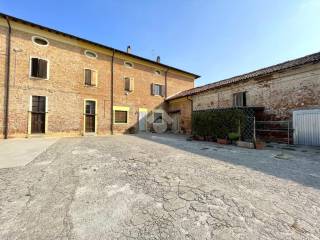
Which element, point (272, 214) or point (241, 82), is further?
point (241, 82)

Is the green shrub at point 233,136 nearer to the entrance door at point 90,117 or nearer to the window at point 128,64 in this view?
the entrance door at point 90,117

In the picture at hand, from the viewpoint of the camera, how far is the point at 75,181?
11.1 ft

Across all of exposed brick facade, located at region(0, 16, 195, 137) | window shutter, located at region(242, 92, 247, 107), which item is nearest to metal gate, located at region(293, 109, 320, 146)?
window shutter, located at region(242, 92, 247, 107)

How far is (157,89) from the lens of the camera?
17.4 m

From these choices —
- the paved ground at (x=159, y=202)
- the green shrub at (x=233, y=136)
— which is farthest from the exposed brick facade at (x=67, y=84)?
the green shrub at (x=233, y=136)

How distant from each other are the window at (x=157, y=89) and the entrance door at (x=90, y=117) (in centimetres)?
620

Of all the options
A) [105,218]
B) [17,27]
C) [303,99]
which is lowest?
[105,218]

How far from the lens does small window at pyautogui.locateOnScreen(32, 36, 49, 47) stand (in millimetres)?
11141

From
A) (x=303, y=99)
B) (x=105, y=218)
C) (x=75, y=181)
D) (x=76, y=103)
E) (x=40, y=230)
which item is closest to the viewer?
(x=40, y=230)

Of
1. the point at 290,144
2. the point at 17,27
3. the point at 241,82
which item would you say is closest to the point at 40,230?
the point at 290,144

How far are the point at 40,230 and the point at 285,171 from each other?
201 inches

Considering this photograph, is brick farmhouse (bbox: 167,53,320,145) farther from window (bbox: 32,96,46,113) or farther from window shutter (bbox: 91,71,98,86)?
window (bbox: 32,96,46,113)

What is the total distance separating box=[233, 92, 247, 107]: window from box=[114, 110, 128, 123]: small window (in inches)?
372

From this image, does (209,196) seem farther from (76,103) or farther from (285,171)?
(76,103)
